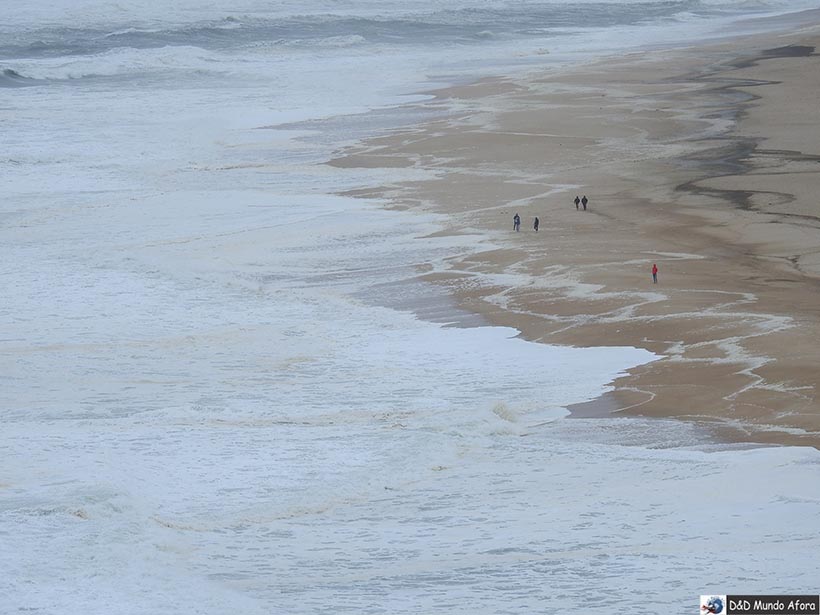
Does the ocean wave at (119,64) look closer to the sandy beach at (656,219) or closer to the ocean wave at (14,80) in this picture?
the ocean wave at (14,80)

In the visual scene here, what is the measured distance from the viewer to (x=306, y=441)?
15.6 m

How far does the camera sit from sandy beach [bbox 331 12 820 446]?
17109mm

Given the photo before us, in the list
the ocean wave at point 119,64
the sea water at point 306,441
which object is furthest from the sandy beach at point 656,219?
the ocean wave at point 119,64

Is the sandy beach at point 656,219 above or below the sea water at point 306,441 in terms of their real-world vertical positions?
above

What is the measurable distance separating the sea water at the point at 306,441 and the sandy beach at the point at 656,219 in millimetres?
778

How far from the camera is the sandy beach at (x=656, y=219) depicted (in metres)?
17.1

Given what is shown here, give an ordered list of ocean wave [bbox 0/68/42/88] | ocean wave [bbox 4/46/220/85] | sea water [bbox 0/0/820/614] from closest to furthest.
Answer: sea water [bbox 0/0/820/614], ocean wave [bbox 0/68/42/88], ocean wave [bbox 4/46/220/85]

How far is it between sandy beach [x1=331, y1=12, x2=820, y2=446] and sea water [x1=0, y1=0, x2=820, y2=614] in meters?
0.78

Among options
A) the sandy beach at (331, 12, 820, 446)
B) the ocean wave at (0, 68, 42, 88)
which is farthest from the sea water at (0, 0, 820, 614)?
the ocean wave at (0, 68, 42, 88)

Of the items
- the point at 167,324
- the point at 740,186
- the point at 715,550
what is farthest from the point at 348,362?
the point at 740,186

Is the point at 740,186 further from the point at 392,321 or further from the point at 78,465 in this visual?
the point at 78,465

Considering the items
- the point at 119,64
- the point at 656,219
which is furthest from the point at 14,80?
the point at 656,219

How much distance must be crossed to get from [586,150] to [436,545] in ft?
77.1

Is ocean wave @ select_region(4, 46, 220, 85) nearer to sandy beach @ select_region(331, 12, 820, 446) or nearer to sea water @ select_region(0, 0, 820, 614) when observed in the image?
sandy beach @ select_region(331, 12, 820, 446)
